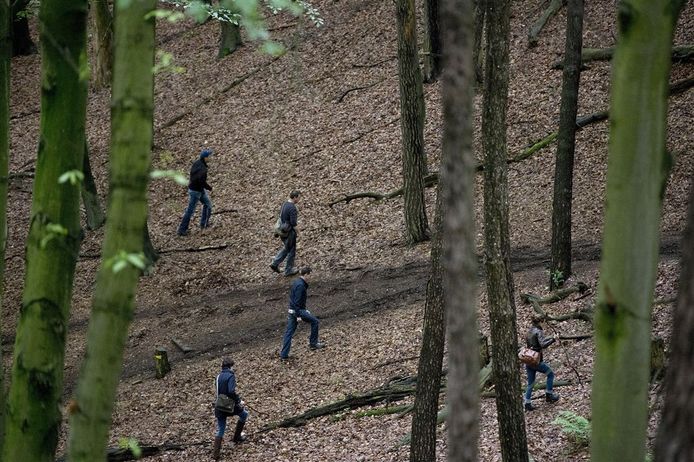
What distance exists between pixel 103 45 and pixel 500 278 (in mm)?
18019

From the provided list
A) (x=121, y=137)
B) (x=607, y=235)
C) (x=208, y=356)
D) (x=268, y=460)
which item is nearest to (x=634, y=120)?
(x=607, y=235)

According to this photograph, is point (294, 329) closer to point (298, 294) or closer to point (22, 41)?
point (298, 294)

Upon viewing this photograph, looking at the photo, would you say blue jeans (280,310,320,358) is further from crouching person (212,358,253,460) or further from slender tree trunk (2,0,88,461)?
slender tree trunk (2,0,88,461)

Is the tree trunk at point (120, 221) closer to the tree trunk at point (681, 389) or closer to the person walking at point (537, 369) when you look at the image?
the tree trunk at point (681, 389)

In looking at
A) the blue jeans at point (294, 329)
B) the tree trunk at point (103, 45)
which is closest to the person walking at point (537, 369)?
the blue jeans at point (294, 329)

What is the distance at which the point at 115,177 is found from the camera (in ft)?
11.2

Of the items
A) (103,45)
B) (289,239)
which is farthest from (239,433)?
(103,45)

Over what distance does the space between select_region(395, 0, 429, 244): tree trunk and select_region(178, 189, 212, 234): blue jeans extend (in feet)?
17.0

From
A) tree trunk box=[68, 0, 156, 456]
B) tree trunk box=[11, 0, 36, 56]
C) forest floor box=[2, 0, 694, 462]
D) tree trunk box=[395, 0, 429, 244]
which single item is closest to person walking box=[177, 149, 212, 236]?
forest floor box=[2, 0, 694, 462]

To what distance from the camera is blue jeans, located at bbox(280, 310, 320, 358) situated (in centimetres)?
1434

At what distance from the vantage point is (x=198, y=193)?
19.5 metres

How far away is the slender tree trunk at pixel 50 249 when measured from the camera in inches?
172

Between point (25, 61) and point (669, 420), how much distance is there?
32.5 metres

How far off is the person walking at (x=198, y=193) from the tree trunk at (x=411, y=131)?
15.1 feet
